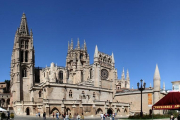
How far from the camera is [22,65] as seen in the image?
211ft

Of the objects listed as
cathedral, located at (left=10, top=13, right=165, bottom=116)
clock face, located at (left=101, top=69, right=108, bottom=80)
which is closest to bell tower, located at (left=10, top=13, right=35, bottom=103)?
cathedral, located at (left=10, top=13, right=165, bottom=116)

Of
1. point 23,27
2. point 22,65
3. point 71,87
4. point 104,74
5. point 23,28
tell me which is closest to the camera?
point 71,87

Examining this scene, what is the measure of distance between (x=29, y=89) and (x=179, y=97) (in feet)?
180

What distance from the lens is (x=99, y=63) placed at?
60.5 metres

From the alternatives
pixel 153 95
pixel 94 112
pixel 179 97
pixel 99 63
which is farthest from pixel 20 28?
pixel 179 97

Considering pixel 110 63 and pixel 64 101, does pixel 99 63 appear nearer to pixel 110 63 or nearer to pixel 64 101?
pixel 110 63

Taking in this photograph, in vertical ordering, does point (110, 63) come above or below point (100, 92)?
above

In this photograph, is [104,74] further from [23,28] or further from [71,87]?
[23,28]

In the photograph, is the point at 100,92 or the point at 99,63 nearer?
the point at 100,92

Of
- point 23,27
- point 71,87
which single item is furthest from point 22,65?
point 71,87

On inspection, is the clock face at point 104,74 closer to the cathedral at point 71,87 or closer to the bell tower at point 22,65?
the cathedral at point 71,87

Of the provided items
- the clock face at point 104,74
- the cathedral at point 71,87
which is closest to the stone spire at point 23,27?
the cathedral at point 71,87

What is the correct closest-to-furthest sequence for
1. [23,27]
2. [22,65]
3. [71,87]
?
1. [71,87]
2. [22,65]
3. [23,27]

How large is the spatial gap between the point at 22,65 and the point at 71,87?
→ 2030 cm
